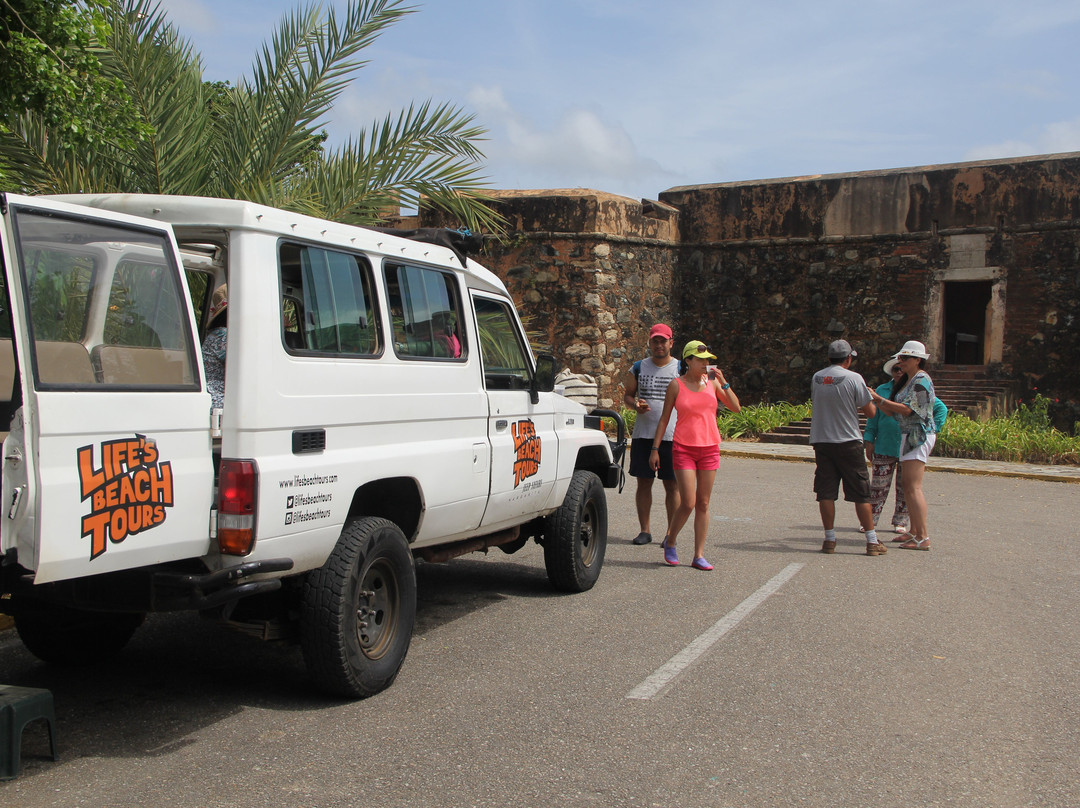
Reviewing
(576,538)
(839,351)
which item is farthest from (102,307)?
(839,351)

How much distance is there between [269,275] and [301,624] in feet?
5.21

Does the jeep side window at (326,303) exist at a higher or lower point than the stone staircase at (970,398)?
higher

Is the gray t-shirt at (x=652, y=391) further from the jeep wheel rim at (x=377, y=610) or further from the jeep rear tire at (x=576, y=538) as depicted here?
the jeep wheel rim at (x=377, y=610)

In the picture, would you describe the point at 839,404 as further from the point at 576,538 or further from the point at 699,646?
the point at 699,646

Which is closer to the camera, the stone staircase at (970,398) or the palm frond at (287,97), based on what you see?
the palm frond at (287,97)

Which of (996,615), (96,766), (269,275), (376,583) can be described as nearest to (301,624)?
(376,583)

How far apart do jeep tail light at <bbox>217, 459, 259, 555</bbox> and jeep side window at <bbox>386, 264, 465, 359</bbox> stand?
1.37 meters

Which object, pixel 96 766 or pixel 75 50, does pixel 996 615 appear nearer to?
pixel 96 766

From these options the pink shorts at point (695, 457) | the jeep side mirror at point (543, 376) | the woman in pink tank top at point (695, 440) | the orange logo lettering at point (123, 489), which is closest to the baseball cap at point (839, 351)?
the woman in pink tank top at point (695, 440)

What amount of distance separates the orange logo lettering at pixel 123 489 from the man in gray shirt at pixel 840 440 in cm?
622

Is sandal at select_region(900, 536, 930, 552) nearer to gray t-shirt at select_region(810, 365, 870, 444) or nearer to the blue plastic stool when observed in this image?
gray t-shirt at select_region(810, 365, 870, 444)

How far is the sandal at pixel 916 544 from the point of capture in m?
9.35

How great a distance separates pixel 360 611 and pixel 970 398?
17.1 metres

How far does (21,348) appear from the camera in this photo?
3652 millimetres
